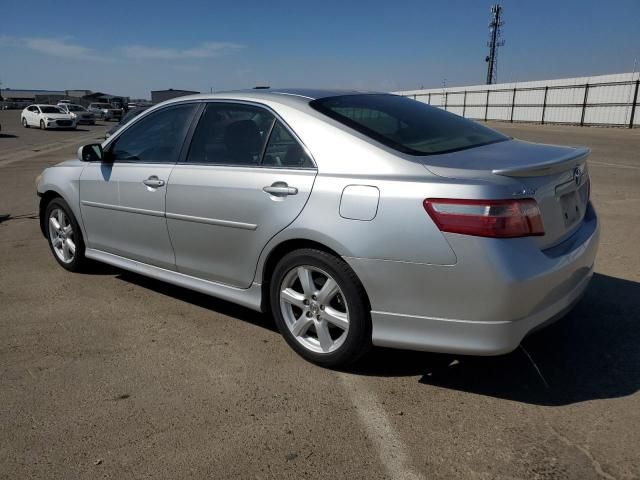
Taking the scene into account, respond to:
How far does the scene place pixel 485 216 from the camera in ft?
8.63

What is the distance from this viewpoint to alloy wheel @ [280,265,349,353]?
318cm

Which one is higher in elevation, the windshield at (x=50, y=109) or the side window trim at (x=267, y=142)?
the windshield at (x=50, y=109)

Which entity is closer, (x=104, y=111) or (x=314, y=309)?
(x=314, y=309)

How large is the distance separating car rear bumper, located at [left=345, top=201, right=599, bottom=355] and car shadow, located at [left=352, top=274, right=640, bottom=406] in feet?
1.31

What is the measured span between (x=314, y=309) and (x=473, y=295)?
0.99 metres

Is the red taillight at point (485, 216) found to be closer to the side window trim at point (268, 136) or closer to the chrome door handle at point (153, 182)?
the side window trim at point (268, 136)

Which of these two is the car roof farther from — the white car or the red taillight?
the white car

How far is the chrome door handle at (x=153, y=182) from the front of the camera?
4.05 metres

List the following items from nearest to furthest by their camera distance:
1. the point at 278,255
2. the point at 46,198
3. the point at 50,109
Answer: the point at 278,255, the point at 46,198, the point at 50,109

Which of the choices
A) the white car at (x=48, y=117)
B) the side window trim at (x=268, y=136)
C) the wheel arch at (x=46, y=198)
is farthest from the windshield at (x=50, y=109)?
the side window trim at (x=268, y=136)

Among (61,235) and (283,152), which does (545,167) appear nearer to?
(283,152)

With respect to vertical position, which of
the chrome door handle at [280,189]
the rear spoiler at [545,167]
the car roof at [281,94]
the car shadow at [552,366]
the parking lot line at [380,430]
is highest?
the car roof at [281,94]

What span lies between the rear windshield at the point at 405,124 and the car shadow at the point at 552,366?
1295mm

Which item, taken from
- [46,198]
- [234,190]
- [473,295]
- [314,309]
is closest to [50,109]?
[46,198]
